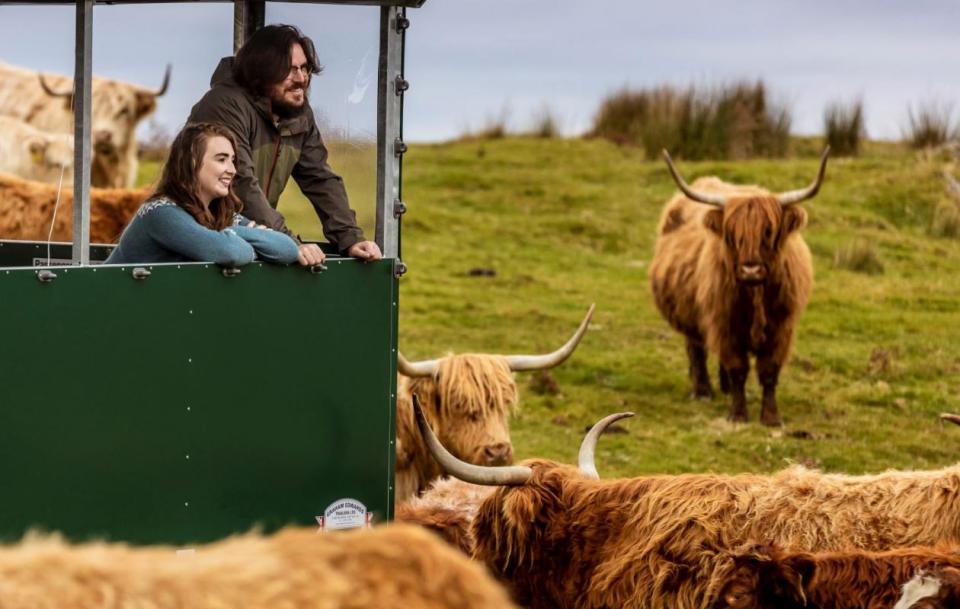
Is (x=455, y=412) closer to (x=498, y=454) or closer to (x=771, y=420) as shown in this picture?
(x=498, y=454)

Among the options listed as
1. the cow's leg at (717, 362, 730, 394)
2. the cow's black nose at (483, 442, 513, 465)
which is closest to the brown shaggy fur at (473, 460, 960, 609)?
the cow's black nose at (483, 442, 513, 465)

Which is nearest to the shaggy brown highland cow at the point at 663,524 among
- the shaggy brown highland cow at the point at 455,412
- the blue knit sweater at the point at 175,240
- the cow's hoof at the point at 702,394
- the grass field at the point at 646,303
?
the blue knit sweater at the point at 175,240

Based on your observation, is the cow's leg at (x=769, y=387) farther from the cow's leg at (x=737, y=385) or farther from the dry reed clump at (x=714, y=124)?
the dry reed clump at (x=714, y=124)

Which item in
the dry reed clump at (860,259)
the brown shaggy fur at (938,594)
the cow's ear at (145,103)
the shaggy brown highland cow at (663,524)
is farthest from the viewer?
the dry reed clump at (860,259)

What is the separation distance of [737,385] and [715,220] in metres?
1.30

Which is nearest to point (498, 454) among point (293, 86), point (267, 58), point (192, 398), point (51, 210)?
point (293, 86)

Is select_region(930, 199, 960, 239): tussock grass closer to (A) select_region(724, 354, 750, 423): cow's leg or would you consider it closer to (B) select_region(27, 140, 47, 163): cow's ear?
(A) select_region(724, 354, 750, 423): cow's leg

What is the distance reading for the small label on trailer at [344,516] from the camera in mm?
5141

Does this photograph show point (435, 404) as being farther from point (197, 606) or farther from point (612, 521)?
point (197, 606)

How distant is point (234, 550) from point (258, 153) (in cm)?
345

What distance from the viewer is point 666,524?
4.73 meters

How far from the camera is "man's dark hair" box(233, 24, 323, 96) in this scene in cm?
530

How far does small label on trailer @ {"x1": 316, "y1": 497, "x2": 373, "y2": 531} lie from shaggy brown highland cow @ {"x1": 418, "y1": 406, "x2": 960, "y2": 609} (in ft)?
1.26

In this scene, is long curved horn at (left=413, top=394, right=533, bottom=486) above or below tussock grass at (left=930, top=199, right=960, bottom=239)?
below
